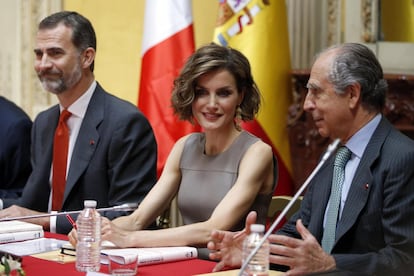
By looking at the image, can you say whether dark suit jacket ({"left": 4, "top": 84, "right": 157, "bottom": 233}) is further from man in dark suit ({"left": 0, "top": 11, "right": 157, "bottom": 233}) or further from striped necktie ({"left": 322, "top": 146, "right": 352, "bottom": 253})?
striped necktie ({"left": 322, "top": 146, "right": 352, "bottom": 253})

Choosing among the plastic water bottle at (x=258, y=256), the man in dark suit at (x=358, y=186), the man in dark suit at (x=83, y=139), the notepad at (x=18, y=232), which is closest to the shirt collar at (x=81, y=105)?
the man in dark suit at (x=83, y=139)

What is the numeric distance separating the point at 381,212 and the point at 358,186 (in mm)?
121

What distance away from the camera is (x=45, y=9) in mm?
6480

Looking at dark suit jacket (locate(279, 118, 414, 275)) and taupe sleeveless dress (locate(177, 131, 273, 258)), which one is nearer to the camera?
dark suit jacket (locate(279, 118, 414, 275))

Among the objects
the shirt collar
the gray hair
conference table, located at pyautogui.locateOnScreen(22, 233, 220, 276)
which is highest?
the gray hair

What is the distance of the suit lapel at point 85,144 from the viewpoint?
13.0ft

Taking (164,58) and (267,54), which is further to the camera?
(164,58)

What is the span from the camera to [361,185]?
2.97m

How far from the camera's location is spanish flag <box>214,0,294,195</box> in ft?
16.7

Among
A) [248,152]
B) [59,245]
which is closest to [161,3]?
[248,152]

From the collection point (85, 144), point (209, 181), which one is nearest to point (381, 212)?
point (209, 181)

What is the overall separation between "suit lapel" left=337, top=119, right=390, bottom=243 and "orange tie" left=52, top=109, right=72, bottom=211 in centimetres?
156

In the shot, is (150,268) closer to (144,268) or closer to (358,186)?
(144,268)

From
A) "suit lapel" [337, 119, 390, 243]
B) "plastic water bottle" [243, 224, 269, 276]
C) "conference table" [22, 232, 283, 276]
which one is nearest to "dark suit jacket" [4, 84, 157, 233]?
"conference table" [22, 232, 283, 276]
